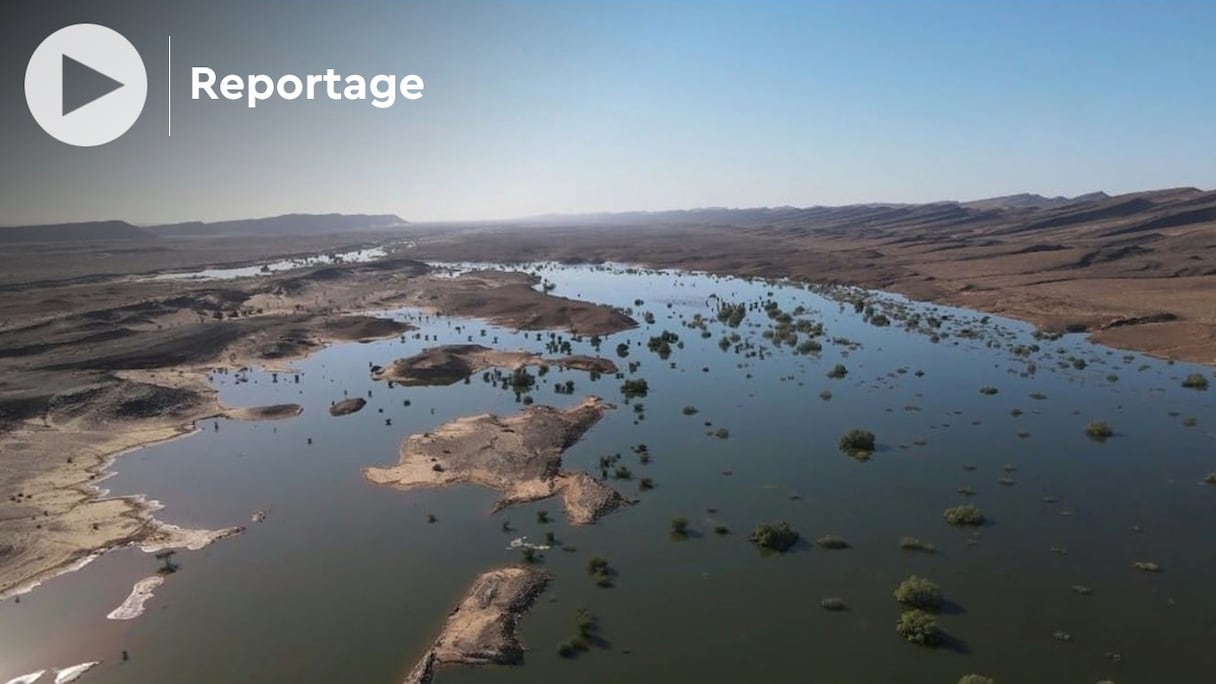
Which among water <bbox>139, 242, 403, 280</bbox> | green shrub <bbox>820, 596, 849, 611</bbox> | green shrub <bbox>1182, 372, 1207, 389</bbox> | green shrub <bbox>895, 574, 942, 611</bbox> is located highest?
water <bbox>139, 242, 403, 280</bbox>

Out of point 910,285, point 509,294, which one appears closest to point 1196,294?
point 910,285

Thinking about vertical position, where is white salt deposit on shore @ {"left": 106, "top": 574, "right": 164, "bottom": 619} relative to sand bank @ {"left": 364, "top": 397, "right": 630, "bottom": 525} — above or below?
below

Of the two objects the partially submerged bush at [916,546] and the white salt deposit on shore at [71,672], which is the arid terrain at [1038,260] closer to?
the partially submerged bush at [916,546]

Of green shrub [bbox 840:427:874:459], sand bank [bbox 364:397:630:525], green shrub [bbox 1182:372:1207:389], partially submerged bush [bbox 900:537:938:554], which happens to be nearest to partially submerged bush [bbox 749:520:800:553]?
partially submerged bush [bbox 900:537:938:554]

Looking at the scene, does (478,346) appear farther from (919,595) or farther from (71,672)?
(919,595)

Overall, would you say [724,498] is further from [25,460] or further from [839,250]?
[839,250]

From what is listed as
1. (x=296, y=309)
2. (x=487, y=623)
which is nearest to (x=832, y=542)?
(x=487, y=623)

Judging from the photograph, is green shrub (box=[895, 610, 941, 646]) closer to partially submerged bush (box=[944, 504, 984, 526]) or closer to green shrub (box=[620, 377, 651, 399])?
partially submerged bush (box=[944, 504, 984, 526])

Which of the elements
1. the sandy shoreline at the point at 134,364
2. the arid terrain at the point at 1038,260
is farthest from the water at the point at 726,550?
the arid terrain at the point at 1038,260
